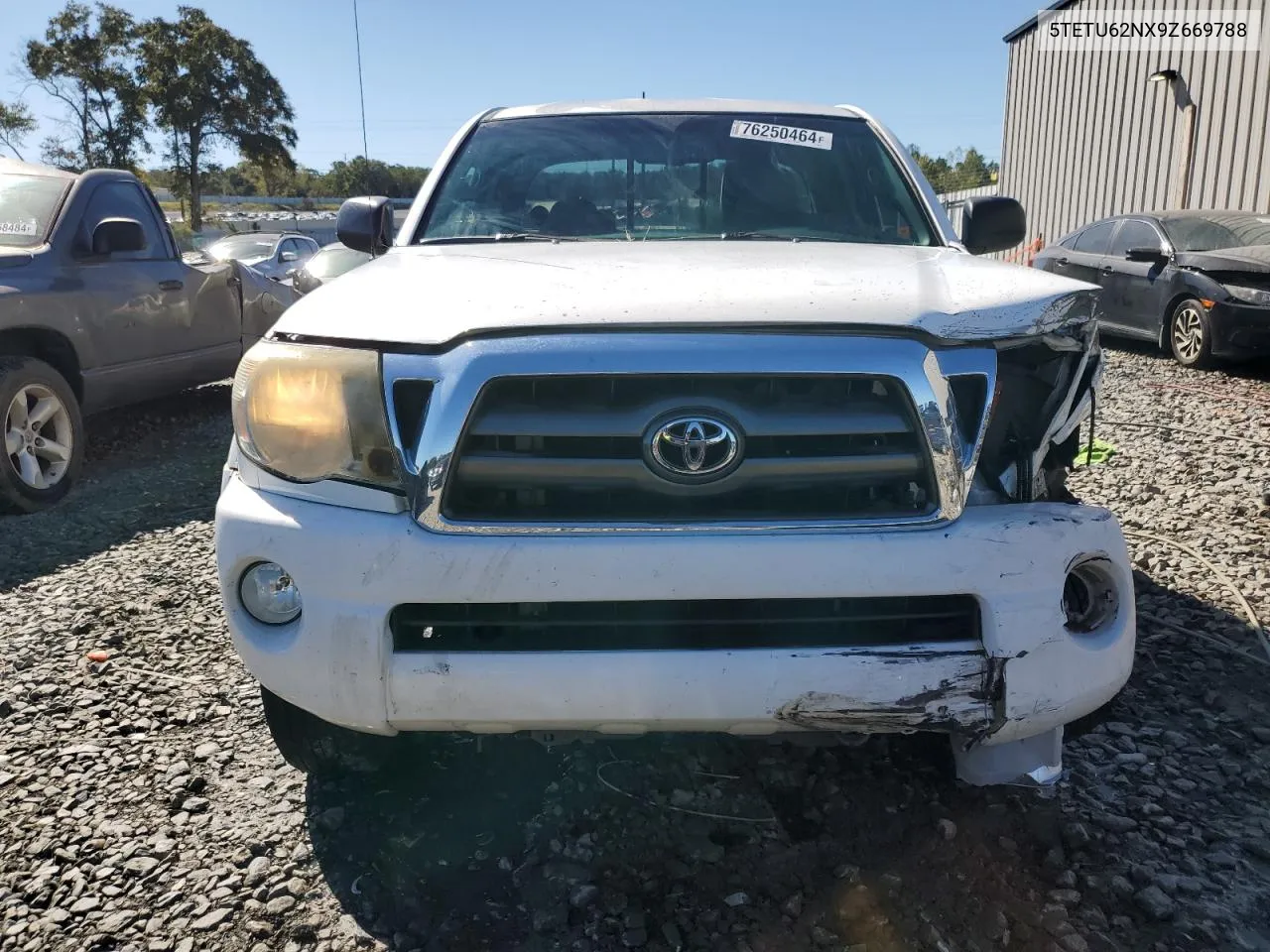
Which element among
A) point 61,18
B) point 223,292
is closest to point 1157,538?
point 223,292

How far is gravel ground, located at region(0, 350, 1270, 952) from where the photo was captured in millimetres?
2010

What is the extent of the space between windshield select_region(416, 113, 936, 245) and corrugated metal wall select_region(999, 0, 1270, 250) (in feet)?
45.1

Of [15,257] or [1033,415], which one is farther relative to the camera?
[15,257]

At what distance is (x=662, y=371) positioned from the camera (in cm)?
187

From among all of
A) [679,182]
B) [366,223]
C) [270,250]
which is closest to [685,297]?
[679,182]

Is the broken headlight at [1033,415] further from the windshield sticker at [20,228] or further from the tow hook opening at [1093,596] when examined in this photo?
the windshield sticker at [20,228]

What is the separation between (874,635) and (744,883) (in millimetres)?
660

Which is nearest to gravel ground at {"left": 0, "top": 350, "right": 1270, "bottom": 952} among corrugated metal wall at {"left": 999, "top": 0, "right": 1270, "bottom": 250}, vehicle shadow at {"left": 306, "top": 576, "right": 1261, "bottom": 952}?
vehicle shadow at {"left": 306, "top": 576, "right": 1261, "bottom": 952}

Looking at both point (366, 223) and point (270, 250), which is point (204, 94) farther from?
point (366, 223)

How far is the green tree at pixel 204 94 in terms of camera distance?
3725cm

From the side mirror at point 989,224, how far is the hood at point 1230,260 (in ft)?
20.5

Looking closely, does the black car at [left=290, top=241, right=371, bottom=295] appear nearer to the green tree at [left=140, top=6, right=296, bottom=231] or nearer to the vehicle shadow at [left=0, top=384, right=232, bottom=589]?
the vehicle shadow at [left=0, top=384, right=232, bottom=589]

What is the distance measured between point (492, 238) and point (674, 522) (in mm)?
1492

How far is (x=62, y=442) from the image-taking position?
538cm
